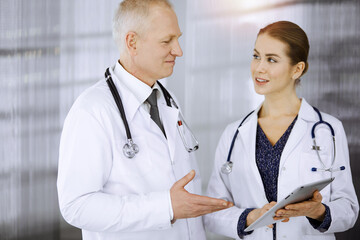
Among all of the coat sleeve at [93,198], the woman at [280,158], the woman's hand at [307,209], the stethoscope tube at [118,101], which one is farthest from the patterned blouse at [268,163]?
the stethoscope tube at [118,101]

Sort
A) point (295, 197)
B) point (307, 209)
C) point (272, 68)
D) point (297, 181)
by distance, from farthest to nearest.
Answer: point (272, 68) → point (297, 181) → point (307, 209) → point (295, 197)

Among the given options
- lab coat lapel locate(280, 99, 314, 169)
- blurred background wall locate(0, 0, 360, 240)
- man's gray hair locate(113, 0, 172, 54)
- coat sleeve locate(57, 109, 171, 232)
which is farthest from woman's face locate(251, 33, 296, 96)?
blurred background wall locate(0, 0, 360, 240)

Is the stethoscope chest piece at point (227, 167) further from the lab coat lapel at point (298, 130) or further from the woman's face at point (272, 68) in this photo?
the woman's face at point (272, 68)

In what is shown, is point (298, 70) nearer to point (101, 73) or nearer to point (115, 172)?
point (115, 172)

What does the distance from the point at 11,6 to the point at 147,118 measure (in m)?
2.00

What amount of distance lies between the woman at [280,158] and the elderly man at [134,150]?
0.69 feet

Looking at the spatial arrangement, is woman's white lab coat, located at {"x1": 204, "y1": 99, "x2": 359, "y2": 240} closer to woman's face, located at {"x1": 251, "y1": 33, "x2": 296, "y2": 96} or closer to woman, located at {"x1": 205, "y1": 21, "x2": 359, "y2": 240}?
woman, located at {"x1": 205, "y1": 21, "x2": 359, "y2": 240}

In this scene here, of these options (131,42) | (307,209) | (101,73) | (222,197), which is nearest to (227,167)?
(222,197)

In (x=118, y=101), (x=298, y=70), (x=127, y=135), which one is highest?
(x=298, y=70)

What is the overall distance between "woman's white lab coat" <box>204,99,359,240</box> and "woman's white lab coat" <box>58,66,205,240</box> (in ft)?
0.97

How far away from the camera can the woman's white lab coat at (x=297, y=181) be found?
77.0 inches

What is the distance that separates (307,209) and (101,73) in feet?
7.11

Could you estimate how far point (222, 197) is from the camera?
208cm

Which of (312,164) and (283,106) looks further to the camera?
(283,106)
